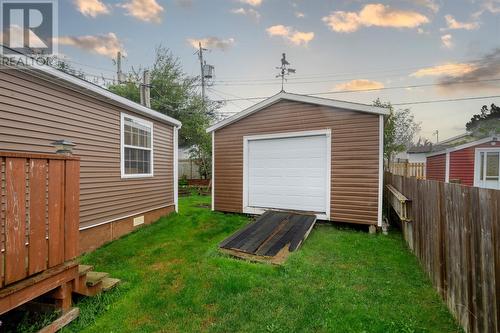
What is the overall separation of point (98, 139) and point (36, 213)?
3.51 metres

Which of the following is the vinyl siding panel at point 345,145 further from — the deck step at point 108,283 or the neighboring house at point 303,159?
the deck step at point 108,283

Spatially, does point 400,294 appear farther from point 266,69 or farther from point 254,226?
point 266,69

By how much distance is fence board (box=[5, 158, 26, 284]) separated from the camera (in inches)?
90.0

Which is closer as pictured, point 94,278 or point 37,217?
point 37,217

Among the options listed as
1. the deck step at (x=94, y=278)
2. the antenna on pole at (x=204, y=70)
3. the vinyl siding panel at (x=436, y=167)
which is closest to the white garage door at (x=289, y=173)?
the deck step at (x=94, y=278)

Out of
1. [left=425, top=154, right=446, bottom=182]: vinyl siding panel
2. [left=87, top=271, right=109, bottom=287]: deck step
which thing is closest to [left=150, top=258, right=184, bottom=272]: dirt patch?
[left=87, top=271, right=109, bottom=287]: deck step

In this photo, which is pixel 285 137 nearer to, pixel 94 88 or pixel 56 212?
pixel 94 88

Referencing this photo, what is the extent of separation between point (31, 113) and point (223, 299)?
4236 millimetres

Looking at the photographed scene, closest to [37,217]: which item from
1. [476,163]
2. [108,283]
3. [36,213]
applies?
[36,213]

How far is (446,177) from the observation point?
14.2m

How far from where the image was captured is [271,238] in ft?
18.4

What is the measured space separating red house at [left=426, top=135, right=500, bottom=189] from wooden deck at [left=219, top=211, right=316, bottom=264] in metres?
9.71

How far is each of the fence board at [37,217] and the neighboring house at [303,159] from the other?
6129mm

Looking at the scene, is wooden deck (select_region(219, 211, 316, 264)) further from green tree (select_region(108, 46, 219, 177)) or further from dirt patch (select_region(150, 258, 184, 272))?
green tree (select_region(108, 46, 219, 177))
